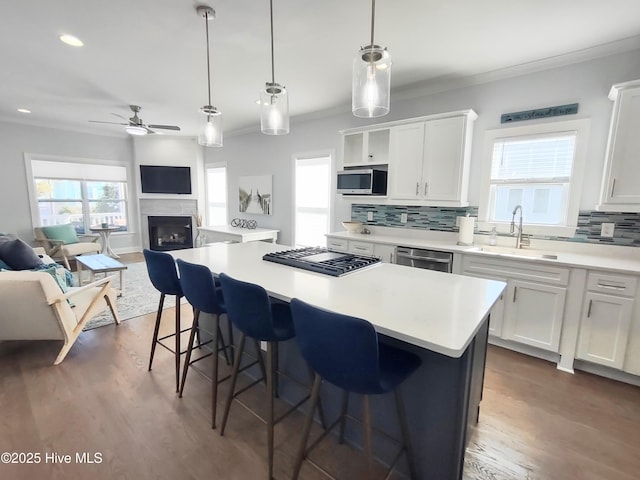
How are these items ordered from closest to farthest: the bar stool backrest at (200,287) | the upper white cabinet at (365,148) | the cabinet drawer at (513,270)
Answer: the bar stool backrest at (200,287), the cabinet drawer at (513,270), the upper white cabinet at (365,148)

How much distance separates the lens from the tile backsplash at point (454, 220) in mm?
2533

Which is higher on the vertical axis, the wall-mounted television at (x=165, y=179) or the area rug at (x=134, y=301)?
the wall-mounted television at (x=165, y=179)

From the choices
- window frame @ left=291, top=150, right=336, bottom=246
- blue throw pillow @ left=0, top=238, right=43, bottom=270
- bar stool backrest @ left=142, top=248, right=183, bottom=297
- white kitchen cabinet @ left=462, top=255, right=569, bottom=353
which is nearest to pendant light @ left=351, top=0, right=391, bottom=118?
bar stool backrest @ left=142, top=248, right=183, bottom=297

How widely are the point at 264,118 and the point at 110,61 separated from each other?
1.99m

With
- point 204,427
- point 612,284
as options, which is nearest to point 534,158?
point 612,284

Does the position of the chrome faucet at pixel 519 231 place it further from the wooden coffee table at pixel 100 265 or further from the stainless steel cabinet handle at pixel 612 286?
the wooden coffee table at pixel 100 265

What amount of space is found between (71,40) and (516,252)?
173 inches

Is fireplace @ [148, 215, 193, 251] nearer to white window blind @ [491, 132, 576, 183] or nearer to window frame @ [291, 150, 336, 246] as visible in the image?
window frame @ [291, 150, 336, 246]

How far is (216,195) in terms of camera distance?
22.3 feet

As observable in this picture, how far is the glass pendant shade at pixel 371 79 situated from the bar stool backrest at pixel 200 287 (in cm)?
133

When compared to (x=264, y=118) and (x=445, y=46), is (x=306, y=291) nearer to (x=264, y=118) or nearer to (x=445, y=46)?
(x=264, y=118)

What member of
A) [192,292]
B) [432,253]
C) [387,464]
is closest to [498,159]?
[432,253]

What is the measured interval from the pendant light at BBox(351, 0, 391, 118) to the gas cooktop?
3.18 ft

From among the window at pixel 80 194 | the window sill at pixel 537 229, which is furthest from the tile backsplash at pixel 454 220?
the window at pixel 80 194
